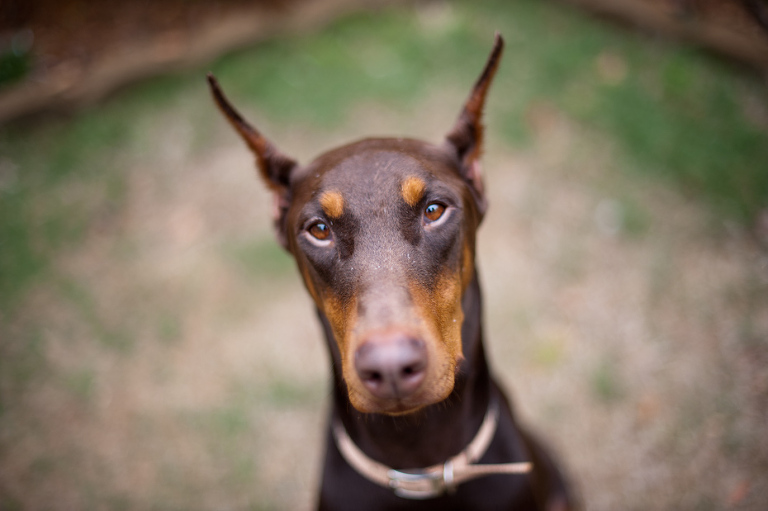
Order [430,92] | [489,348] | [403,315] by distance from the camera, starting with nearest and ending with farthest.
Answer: [403,315], [489,348], [430,92]

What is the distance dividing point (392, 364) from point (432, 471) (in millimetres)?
915

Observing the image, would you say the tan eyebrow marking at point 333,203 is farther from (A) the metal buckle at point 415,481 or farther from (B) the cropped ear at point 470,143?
(A) the metal buckle at point 415,481

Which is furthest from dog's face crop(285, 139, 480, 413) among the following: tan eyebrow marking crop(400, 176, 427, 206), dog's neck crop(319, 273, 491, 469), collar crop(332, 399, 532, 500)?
collar crop(332, 399, 532, 500)

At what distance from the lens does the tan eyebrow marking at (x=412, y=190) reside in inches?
69.3

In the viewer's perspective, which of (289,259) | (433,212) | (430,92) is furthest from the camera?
(430,92)

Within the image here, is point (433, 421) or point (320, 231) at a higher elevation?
point (320, 231)

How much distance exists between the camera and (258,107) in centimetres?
523

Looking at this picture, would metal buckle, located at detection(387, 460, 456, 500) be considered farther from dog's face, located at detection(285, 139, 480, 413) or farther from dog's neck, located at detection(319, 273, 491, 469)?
dog's face, located at detection(285, 139, 480, 413)

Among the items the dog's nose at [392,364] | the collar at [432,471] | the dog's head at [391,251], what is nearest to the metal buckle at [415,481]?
the collar at [432,471]

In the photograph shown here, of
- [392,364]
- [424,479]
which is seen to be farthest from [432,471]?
[392,364]

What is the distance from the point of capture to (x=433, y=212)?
6.02ft

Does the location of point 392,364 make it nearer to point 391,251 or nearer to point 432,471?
point 391,251

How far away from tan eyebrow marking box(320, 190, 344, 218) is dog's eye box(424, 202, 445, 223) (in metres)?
0.32

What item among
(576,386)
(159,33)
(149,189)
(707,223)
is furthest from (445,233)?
(159,33)
